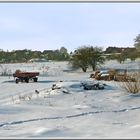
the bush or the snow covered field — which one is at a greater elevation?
the bush

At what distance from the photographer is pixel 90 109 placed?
13016 mm

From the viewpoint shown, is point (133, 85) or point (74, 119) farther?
point (133, 85)

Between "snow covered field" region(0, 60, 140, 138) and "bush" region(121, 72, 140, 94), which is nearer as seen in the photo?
"snow covered field" region(0, 60, 140, 138)

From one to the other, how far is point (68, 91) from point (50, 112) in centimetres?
673

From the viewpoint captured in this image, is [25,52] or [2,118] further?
[25,52]

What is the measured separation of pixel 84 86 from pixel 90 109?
7031mm

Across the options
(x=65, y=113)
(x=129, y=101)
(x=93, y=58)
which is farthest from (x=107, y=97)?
(x=93, y=58)

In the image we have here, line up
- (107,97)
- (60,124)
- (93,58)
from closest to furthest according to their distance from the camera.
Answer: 1. (60,124)
2. (107,97)
3. (93,58)

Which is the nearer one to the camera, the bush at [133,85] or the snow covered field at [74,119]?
the snow covered field at [74,119]

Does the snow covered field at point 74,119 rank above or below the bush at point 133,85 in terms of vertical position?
below

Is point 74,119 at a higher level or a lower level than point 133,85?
lower

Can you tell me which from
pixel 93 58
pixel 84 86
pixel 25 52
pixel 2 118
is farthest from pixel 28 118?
pixel 25 52

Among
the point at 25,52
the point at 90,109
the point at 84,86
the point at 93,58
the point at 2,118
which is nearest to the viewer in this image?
the point at 2,118

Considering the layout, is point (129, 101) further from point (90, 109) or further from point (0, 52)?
point (0, 52)
